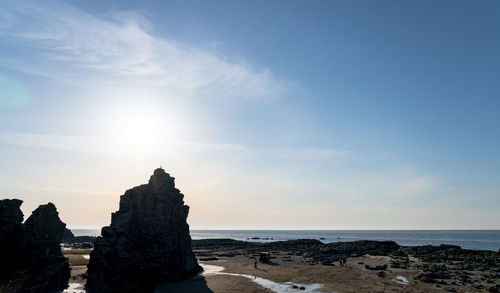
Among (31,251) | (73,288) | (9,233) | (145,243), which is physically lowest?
(73,288)

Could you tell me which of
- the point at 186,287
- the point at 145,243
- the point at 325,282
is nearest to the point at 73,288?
the point at 145,243

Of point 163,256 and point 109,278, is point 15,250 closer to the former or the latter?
point 109,278

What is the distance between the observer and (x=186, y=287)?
45094 mm

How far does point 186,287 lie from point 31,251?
80.0 ft

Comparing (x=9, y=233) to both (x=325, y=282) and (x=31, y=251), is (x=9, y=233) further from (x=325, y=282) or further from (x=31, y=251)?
(x=325, y=282)

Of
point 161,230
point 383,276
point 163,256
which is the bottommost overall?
point 383,276

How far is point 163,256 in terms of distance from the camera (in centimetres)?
5003

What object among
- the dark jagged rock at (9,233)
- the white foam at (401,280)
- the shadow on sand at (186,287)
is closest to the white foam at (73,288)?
the dark jagged rock at (9,233)

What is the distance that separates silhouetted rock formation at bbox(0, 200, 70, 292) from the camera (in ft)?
135

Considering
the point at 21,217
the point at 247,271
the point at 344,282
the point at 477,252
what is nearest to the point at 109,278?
the point at 21,217

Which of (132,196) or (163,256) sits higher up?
(132,196)

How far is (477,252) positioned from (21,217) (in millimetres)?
→ 107605

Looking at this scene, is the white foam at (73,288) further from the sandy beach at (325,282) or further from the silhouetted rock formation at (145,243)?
the silhouetted rock formation at (145,243)

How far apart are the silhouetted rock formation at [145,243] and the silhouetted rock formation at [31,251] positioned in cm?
499
